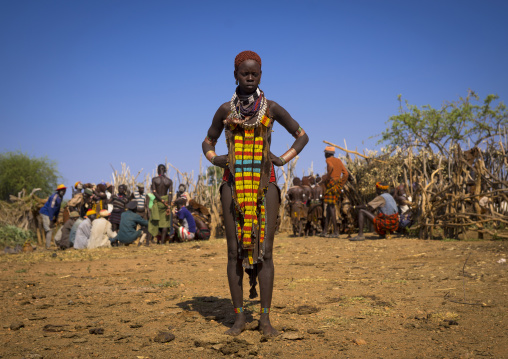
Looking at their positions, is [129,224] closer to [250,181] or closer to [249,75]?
[250,181]

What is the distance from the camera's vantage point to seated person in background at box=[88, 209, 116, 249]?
41.7 feet

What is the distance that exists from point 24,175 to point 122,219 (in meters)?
22.0

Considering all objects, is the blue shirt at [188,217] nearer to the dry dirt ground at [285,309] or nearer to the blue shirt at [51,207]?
the blue shirt at [51,207]

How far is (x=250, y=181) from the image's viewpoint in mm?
3891

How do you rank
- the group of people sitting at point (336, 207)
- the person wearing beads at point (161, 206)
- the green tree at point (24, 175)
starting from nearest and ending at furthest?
the group of people sitting at point (336, 207), the person wearing beads at point (161, 206), the green tree at point (24, 175)

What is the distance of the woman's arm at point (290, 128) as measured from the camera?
13.3 ft

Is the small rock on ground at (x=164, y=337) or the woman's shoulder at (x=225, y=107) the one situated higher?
the woman's shoulder at (x=225, y=107)

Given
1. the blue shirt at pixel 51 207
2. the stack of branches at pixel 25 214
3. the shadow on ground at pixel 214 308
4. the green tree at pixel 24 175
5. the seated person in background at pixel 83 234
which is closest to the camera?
the shadow on ground at pixel 214 308

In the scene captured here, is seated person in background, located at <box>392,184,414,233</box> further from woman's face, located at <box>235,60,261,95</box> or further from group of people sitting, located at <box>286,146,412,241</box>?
woman's face, located at <box>235,60,261,95</box>

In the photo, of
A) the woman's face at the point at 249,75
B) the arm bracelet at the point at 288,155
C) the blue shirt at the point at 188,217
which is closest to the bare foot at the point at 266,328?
the arm bracelet at the point at 288,155

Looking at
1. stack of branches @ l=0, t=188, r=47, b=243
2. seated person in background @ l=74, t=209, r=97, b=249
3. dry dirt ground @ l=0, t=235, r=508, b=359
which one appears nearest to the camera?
dry dirt ground @ l=0, t=235, r=508, b=359

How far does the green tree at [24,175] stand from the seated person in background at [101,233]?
2031cm

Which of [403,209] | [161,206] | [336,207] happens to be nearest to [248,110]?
[161,206]

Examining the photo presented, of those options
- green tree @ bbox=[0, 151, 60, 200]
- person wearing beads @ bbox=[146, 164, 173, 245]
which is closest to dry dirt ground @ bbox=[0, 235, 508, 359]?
person wearing beads @ bbox=[146, 164, 173, 245]
